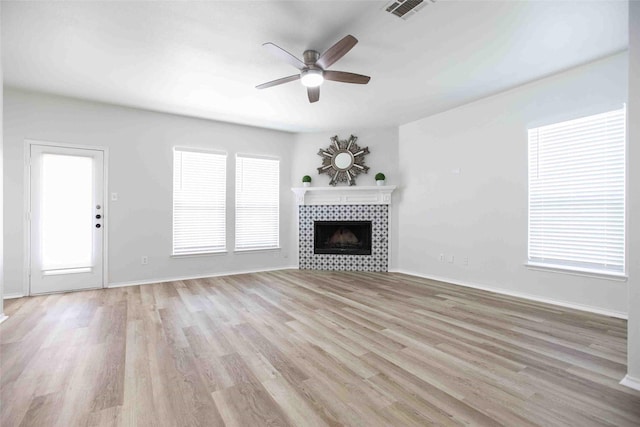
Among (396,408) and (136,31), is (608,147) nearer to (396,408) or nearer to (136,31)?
(396,408)

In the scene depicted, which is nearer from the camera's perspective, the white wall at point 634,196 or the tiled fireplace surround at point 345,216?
the white wall at point 634,196

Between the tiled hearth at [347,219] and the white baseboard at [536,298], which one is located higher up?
the tiled hearth at [347,219]

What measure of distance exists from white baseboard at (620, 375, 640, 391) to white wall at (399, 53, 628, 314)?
168cm

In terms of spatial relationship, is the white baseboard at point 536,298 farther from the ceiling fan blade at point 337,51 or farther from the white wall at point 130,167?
the ceiling fan blade at point 337,51

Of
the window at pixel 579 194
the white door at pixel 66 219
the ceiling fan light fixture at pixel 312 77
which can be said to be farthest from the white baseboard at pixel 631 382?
the white door at pixel 66 219

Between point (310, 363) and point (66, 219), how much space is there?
4.11m

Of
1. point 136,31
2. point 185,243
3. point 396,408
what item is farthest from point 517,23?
point 185,243

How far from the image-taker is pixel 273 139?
5.83 meters

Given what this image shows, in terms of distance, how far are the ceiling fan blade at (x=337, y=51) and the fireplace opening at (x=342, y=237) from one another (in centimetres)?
343

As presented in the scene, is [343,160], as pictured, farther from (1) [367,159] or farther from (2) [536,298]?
(2) [536,298]

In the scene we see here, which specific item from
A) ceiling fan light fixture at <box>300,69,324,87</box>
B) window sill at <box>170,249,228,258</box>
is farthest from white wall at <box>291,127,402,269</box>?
ceiling fan light fixture at <box>300,69,324,87</box>

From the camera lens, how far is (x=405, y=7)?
234cm

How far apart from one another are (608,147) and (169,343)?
4.72 metres

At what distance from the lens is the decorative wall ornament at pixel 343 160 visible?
5.73 metres
